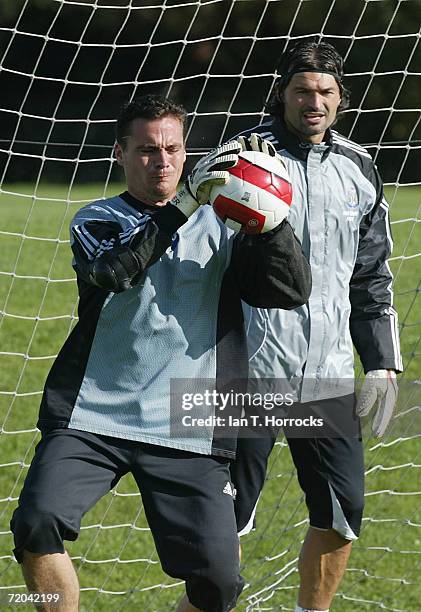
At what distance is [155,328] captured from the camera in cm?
336

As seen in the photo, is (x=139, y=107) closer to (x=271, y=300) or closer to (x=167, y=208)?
(x=167, y=208)

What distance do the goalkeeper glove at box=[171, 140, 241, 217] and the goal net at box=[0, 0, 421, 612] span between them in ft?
4.01

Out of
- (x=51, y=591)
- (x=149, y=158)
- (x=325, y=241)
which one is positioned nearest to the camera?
(x=51, y=591)

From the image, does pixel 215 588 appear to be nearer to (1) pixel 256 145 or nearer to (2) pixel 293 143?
(1) pixel 256 145

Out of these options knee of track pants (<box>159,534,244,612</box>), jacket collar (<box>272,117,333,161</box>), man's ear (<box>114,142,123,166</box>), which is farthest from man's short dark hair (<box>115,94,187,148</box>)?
knee of track pants (<box>159,534,244,612</box>)

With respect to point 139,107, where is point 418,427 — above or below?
below

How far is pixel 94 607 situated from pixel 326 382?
1322mm

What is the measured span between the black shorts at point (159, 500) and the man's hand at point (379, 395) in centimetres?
82

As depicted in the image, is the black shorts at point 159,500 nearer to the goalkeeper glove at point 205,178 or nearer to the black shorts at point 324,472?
the black shorts at point 324,472

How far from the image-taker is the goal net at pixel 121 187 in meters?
4.68

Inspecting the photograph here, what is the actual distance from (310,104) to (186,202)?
913 mm

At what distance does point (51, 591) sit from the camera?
317cm

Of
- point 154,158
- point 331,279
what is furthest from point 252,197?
point 331,279

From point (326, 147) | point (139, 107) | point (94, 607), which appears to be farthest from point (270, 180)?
point (94, 607)
